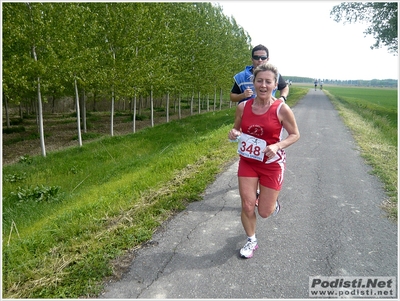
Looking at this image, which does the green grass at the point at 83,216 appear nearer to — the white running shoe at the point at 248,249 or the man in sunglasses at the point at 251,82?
the white running shoe at the point at 248,249

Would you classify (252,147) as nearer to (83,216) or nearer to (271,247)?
(271,247)

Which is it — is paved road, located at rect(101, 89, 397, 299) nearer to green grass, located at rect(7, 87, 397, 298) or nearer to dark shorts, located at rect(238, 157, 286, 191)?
green grass, located at rect(7, 87, 397, 298)

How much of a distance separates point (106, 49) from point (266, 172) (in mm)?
13747

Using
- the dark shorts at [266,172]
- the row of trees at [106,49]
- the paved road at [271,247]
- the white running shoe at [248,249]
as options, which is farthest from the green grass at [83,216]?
the row of trees at [106,49]

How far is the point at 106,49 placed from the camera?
14695mm

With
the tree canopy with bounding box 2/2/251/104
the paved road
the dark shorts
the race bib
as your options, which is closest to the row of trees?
the tree canopy with bounding box 2/2/251/104

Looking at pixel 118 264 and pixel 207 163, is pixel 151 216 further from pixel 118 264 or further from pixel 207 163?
pixel 207 163

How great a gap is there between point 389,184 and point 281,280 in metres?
3.64

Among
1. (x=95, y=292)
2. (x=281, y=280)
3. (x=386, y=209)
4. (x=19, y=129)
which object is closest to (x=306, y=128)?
(x=386, y=209)

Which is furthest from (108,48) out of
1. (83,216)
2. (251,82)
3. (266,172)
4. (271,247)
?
(271,247)

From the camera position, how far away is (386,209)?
4332mm

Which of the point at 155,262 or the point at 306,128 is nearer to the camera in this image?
the point at 155,262

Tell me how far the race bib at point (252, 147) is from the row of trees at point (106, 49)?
10.0 metres

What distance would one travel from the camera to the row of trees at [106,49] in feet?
35.4
